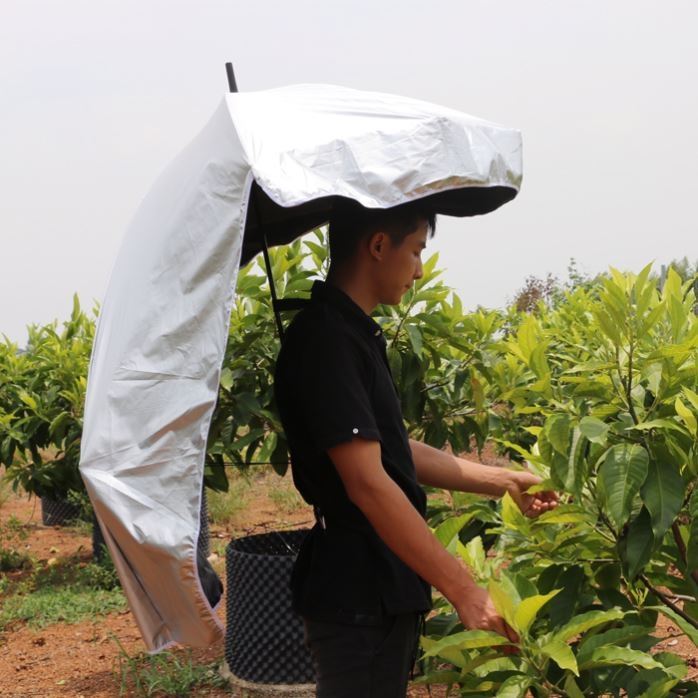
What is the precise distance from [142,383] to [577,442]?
923 millimetres

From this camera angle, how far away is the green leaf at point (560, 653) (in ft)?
6.46

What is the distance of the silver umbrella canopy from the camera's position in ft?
6.63

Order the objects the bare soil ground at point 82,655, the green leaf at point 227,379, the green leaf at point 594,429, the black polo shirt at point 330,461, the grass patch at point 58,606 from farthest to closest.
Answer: the grass patch at point 58,606, the bare soil ground at point 82,655, the green leaf at point 227,379, the black polo shirt at point 330,461, the green leaf at point 594,429

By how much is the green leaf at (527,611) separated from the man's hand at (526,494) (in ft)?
1.78

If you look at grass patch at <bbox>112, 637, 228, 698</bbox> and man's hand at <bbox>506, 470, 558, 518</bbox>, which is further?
grass patch at <bbox>112, 637, 228, 698</bbox>

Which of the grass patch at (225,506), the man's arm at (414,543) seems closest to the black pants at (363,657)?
the man's arm at (414,543)

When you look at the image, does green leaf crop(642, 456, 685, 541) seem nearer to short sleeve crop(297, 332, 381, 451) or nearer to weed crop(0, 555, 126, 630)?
short sleeve crop(297, 332, 381, 451)

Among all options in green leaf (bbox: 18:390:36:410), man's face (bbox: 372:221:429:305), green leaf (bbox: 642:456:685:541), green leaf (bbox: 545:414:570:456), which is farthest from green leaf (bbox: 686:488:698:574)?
green leaf (bbox: 18:390:36:410)

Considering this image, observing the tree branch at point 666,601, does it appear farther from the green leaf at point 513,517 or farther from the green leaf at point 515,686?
the green leaf at point 515,686

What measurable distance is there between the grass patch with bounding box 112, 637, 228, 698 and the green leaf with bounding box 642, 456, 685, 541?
3.23 m

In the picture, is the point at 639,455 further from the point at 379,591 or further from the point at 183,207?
the point at 183,207

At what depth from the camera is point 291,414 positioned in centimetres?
235

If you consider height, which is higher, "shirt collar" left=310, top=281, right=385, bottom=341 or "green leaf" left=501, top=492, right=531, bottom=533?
"shirt collar" left=310, top=281, right=385, bottom=341

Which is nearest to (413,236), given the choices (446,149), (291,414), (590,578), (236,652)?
(446,149)
